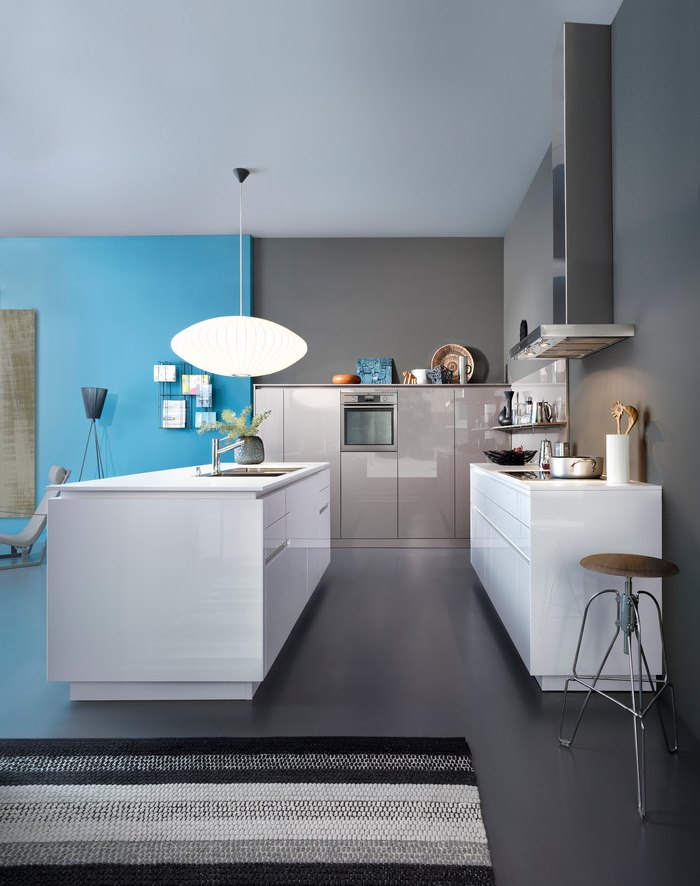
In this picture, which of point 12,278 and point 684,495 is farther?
point 12,278

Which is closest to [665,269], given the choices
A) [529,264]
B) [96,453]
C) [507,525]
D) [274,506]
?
[507,525]

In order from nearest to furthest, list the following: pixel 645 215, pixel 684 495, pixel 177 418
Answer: pixel 684 495 → pixel 645 215 → pixel 177 418

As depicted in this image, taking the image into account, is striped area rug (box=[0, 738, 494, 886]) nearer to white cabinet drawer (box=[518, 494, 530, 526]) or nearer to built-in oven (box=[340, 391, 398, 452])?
white cabinet drawer (box=[518, 494, 530, 526])

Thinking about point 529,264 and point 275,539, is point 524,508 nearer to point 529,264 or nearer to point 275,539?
point 275,539

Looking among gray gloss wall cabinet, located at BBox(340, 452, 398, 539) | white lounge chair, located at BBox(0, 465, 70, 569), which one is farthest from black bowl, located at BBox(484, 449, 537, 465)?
white lounge chair, located at BBox(0, 465, 70, 569)

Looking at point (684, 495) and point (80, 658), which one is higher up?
point (684, 495)

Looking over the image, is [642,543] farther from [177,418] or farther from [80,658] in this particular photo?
[177,418]

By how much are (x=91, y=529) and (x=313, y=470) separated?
1.63 m

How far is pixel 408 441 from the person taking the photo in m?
5.30

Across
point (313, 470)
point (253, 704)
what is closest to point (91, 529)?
point (253, 704)

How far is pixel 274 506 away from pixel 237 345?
41.5 inches

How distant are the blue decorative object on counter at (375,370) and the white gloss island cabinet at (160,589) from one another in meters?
3.57

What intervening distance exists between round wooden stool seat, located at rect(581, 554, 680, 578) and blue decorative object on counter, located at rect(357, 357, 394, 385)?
388 cm

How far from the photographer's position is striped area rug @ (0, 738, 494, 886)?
1.34m
